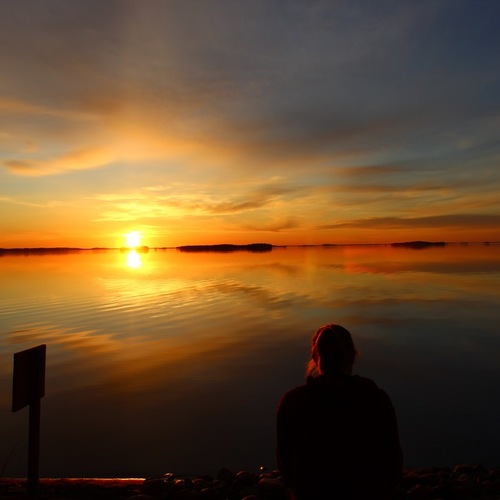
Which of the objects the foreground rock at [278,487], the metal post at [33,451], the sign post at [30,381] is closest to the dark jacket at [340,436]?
the sign post at [30,381]

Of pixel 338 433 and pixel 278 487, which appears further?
pixel 278 487

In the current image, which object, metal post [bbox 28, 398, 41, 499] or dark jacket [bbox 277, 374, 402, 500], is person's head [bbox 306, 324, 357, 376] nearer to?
dark jacket [bbox 277, 374, 402, 500]

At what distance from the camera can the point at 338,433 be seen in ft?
9.78

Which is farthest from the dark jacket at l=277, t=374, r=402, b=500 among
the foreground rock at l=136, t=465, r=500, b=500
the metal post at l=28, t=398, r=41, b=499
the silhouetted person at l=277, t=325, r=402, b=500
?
the metal post at l=28, t=398, r=41, b=499

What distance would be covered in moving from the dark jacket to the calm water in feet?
17.9

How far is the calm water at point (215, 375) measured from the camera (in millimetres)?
8602

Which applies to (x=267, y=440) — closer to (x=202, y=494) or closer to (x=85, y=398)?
(x=202, y=494)

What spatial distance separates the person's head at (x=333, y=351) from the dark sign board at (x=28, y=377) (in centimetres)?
Result: 301

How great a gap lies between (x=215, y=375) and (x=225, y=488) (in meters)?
7.07

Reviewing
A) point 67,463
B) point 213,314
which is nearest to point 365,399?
point 67,463

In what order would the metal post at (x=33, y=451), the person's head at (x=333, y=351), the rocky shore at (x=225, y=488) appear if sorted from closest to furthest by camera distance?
the person's head at (x=333, y=351)
the metal post at (x=33, y=451)
the rocky shore at (x=225, y=488)

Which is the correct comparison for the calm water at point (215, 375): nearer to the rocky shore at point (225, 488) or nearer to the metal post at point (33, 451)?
the rocky shore at point (225, 488)

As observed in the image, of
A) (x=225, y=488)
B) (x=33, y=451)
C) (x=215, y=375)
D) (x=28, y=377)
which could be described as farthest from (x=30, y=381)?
(x=215, y=375)

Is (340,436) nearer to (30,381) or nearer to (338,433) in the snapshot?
(338,433)
